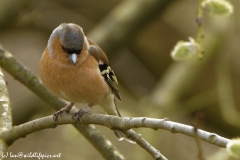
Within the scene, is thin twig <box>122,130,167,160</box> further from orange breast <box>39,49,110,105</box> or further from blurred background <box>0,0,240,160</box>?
blurred background <box>0,0,240,160</box>

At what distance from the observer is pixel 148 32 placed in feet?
24.1

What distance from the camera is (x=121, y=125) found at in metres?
2.97

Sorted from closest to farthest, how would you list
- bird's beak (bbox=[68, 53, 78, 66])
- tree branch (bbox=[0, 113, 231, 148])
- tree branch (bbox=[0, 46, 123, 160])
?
tree branch (bbox=[0, 113, 231, 148]), bird's beak (bbox=[68, 53, 78, 66]), tree branch (bbox=[0, 46, 123, 160])

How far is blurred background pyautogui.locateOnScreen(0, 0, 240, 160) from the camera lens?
19.1 feet

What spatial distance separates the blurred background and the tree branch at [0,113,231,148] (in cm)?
158

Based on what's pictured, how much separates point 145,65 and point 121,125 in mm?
4320

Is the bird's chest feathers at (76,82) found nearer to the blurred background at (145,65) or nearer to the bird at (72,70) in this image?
the bird at (72,70)

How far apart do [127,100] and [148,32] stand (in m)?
1.27

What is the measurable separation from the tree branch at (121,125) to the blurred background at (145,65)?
1580 mm

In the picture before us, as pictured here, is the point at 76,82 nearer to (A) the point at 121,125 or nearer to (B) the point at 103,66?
(B) the point at 103,66

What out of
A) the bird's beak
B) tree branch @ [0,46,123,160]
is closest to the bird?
the bird's beak

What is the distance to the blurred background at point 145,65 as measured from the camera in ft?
19.1

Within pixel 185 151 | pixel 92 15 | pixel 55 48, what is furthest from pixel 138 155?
pixel 92 15

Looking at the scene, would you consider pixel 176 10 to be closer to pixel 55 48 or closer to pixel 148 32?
pixel 148 32
